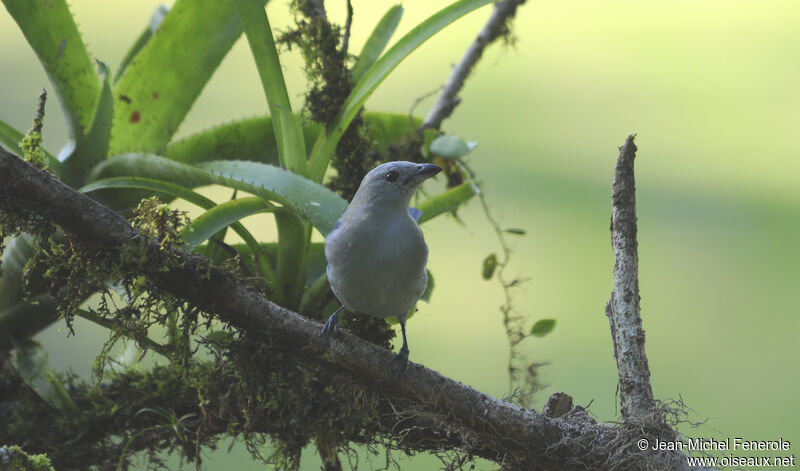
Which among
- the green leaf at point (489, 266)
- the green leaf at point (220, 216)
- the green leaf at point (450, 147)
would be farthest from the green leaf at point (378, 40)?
the green leaf at point (489, 266)

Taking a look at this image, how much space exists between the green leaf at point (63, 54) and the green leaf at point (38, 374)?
0.68 meters

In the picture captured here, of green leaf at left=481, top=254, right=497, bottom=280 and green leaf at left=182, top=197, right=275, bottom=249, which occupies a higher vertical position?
green leaf at left=481, top=254, right=497, bottom=280

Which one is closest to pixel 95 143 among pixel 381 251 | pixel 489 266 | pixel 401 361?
pixel 381 251

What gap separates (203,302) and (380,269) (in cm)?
40

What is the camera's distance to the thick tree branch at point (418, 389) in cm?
139

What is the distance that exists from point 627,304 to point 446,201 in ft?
2.15

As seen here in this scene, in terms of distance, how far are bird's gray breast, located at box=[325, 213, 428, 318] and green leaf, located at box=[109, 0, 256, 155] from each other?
2.93 ft

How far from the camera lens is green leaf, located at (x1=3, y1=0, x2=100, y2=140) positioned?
192 cm

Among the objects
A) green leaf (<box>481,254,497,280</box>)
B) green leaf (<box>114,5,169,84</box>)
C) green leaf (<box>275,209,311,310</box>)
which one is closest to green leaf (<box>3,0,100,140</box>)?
green leaf (<box>114,5,169,84</box>)

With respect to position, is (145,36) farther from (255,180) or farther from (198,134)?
(255,180)

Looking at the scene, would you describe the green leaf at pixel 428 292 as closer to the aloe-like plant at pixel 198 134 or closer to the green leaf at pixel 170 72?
the aloe-like plant at pixel 198 134

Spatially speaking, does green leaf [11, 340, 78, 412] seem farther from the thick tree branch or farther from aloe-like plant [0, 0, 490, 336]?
the thick tree branch

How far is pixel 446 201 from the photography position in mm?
2045

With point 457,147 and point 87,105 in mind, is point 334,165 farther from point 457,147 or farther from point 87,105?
point 87,105
